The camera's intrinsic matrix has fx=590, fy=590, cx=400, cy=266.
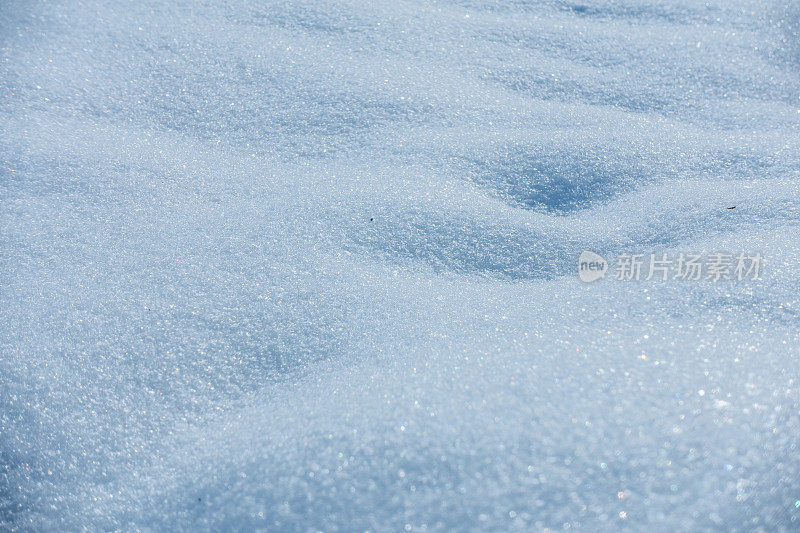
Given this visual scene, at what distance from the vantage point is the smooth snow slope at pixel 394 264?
543 mm

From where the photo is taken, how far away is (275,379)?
2.14ft

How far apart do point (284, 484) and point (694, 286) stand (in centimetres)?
52

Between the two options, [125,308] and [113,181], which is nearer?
[125,308]

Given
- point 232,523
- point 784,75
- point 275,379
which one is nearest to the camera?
point 232,523

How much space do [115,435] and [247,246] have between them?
0.27 meters

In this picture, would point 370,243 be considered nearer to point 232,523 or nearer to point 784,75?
point 232,523

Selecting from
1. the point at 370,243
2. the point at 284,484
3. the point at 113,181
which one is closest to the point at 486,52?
the point at 370,243

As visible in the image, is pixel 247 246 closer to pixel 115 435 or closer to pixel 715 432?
pixel 115 435

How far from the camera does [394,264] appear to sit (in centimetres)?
76

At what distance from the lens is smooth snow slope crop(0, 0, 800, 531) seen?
0.54 m

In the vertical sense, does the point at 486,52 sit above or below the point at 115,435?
above

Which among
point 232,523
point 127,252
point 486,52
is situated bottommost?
point 232,523

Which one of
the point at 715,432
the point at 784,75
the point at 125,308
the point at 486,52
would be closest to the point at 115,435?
the point at 125,308

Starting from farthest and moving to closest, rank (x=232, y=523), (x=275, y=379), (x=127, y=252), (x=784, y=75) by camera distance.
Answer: (x=784, y=75), (x=127, y=252), (x=275, y=379), (x=232, y=523)
